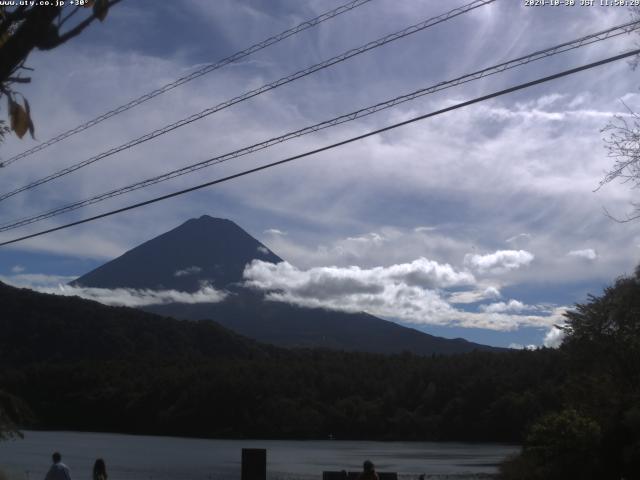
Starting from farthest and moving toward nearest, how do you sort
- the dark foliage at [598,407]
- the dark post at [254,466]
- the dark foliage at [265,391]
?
1. the dark foliage at [265,391]
2. the dark foliage at [598,407]
3. the dark post at [254,466]

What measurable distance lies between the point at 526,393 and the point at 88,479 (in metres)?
57.3

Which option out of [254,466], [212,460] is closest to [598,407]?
[254,466]

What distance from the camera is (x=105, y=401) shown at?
117938 millimetres

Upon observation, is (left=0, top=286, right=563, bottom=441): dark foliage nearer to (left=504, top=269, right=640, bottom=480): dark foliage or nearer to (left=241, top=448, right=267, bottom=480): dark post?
(left=504, top=269, right=640, bottom=480): dark foliage

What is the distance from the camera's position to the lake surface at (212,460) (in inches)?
1966

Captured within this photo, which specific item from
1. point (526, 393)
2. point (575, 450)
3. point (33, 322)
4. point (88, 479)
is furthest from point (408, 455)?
point (33, 322)

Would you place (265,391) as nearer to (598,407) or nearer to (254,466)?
(598,407)

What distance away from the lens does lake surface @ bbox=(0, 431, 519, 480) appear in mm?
49938

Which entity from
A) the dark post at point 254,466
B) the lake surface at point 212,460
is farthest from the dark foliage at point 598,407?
the lake surface at point 212,460

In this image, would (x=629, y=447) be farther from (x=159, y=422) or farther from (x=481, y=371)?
(x=159, y=422)

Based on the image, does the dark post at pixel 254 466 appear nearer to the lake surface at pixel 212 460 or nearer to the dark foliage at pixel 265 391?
the lake surface at pixel 212 460

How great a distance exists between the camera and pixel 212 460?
65.6 metres

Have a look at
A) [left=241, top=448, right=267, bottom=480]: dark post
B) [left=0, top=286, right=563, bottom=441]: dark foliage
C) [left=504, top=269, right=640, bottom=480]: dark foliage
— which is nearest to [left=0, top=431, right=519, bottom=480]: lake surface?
[left=0, top=286, right=563, bottom=441]: dark foliage

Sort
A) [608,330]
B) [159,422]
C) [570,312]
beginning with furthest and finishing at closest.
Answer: [159,422] → [570,312] → [608,330]
